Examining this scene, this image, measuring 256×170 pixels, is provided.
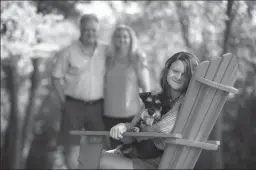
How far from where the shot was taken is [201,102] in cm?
285

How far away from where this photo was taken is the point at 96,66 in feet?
20.3

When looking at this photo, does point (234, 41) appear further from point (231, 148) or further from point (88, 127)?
point (88, 127)

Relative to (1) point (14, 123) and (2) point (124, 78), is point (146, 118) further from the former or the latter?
(1) point (14, 123)

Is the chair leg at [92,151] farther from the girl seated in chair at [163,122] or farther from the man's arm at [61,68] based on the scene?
the man's arm at [61,68]

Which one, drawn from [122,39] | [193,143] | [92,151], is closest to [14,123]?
[122,39]

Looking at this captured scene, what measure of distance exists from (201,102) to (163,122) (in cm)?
36

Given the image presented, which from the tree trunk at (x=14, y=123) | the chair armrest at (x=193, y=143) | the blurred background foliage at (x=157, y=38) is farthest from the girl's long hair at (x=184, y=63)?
the tree trunk at (x=14, y=123)

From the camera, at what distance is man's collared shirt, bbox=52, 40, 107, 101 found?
605 centimetres

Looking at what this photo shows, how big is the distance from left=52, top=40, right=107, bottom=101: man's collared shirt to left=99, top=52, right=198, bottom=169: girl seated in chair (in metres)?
2.81

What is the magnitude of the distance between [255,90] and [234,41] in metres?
1.30

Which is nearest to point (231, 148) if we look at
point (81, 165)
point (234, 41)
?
point (234, 41)

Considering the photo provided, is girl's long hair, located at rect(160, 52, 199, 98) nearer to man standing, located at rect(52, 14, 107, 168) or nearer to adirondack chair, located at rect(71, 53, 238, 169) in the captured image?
adirondack chair, located at rect(71, 53, 238, 169)

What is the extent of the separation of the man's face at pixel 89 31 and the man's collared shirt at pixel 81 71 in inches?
4.6

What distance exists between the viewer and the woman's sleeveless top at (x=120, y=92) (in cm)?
584
